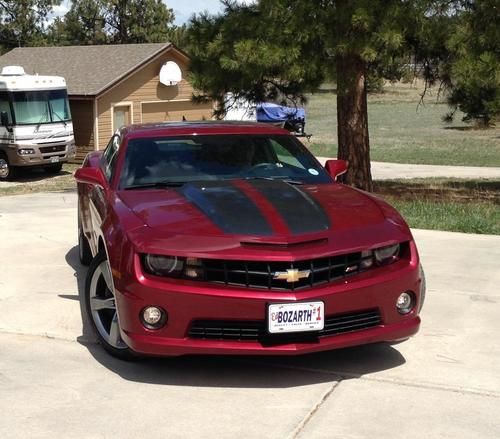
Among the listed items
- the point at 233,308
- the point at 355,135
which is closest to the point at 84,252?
the point at 233,308

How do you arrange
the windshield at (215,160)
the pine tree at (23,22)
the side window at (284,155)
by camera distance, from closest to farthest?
1. the windshield at (215,160)
2. the side window at (284,155)
3. the pine tree at (23,22)

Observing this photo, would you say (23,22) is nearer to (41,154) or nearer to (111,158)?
(41,154)

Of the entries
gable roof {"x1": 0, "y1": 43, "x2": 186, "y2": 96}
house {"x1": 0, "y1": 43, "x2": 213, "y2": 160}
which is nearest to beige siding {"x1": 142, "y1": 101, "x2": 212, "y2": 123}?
house {"x1": 0, "y1": 43, "x2": 213, "y2": 160}

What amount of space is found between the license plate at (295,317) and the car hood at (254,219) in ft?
1.02

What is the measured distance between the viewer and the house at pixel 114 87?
28.4 m

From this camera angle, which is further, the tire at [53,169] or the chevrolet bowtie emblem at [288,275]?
the tire at [53,169]

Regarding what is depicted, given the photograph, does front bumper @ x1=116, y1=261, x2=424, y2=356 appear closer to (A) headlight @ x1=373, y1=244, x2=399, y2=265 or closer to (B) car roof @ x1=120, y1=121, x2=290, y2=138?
(A) headlight @ x1=373, y1=244, x2=399, y2=265

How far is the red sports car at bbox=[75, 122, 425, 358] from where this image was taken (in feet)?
14.6

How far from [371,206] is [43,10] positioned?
4743 centimetres

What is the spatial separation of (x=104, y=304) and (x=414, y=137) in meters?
34.8

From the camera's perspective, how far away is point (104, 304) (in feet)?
17.0

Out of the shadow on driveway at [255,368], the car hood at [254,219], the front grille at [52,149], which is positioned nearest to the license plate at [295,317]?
the car hood at [254,219]

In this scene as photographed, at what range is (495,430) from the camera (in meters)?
4.02

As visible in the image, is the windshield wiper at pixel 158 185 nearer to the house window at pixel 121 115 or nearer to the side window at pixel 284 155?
A: the side window at pixel 284 155
